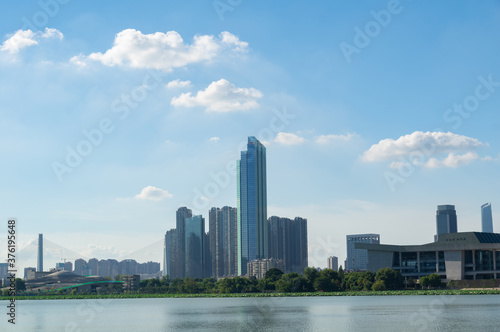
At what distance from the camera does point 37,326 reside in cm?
7475

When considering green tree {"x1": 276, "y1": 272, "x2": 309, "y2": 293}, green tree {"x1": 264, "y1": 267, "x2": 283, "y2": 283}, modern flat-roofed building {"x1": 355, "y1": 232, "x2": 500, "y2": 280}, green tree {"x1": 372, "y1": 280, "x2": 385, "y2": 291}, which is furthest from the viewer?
green tree {"x1": 264, "y1": 267, "x2": 283, "y2": 283}

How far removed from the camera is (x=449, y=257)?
168 m

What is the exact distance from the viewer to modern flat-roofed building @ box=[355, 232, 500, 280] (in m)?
164

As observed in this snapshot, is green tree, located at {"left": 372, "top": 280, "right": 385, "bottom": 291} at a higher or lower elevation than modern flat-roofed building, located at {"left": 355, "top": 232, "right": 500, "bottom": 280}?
lower

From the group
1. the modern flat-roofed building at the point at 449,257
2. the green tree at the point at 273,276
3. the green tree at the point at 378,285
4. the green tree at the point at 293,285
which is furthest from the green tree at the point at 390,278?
the green tree at the point at 273,276

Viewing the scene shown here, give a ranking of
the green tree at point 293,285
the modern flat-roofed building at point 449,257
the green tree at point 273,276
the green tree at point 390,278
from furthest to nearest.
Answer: the green tree at point 273,276
the modern flat-roofed building at point 449,257
the green tree at point 293,285
the green tree at point 390,278

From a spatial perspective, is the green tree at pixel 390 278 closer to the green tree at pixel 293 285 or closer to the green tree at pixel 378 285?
the green tree at pixel 378 285

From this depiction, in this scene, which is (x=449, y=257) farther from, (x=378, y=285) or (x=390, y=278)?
(x=378, y=285)

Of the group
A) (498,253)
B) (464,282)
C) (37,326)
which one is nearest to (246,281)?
(464,282)

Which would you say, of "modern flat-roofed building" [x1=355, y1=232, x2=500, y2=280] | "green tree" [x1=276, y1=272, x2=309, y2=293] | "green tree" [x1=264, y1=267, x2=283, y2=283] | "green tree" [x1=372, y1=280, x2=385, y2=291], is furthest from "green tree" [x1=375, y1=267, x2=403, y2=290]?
"green tree" [x1=264, y1=267, x2=283, y2=283]

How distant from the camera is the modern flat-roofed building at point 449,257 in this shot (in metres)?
164

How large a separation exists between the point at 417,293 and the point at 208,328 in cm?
7575

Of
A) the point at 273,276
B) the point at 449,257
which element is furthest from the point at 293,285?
the point at 449,257

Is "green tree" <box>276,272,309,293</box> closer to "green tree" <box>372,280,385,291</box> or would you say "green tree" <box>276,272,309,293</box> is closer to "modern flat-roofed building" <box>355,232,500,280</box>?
"green tree" <box>372,280,385,291</box>
